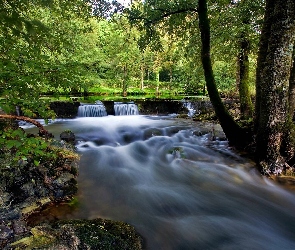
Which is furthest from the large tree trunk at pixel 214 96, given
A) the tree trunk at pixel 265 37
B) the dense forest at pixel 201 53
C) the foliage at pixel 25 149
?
the foliage at pixel 25 149

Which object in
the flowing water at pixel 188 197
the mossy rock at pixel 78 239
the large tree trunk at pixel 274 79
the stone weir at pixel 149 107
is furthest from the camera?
the stone weir at pixel 149 107

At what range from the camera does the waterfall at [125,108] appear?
15802 mm

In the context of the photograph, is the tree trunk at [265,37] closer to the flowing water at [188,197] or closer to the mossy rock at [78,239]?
the flowing water at [188,197]

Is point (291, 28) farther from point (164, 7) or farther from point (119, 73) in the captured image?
point (119, 73)

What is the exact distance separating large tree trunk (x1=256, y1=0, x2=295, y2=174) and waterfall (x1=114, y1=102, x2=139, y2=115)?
434 inches

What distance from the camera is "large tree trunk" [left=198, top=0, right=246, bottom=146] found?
6.20 m

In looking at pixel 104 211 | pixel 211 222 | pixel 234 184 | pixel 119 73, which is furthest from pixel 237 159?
pixel 119 73

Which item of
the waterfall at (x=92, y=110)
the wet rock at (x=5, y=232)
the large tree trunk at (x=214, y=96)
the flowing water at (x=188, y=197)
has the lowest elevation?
the flowing water at (x=188, y=197)

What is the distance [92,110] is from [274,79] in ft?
38.9

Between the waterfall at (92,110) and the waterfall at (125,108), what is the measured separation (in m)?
0.86

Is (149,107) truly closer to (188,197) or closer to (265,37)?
(265,37)

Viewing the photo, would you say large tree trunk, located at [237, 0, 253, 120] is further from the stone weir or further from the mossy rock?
the mossy rock

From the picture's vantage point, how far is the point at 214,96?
266 inches

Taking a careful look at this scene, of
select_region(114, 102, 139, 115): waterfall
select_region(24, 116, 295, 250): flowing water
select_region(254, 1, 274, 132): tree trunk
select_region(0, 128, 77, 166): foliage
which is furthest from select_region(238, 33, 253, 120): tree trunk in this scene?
select_region(114, 102, 139, 115): waterfall
